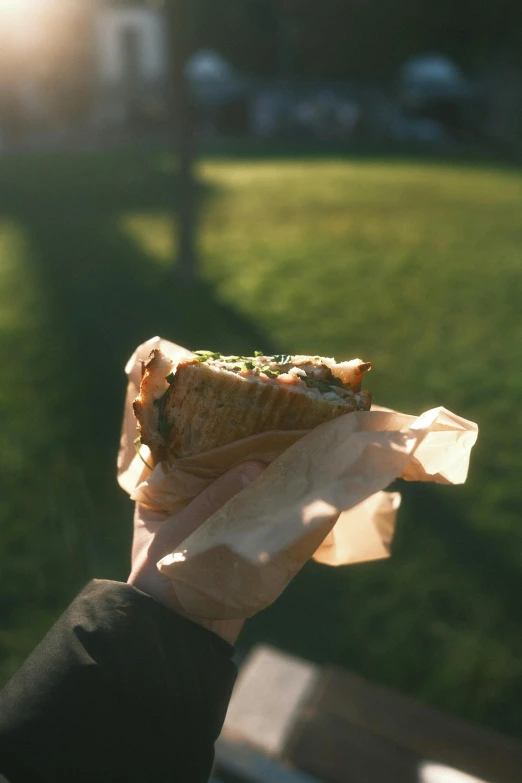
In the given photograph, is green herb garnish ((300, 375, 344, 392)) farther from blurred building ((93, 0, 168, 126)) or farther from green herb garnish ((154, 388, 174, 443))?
blurred building ((93, 0, 168, 126))

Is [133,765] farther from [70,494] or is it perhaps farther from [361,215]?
[361,215]

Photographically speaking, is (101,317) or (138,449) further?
(101,317)

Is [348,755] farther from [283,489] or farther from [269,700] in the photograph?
[283,489]

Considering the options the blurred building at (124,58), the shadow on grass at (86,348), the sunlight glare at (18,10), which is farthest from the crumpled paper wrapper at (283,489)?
the sunlight glare at (18,10)

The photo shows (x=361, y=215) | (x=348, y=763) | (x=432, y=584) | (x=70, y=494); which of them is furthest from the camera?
(x=361, y=215)

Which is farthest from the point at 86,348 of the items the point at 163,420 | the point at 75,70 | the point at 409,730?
the point at 75,70

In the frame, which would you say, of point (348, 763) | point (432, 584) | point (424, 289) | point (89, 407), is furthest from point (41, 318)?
point (348, 763)

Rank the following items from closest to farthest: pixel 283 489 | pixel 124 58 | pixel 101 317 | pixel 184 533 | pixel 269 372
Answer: pixel 283 489 < pixel 184 533 < pixel 269 372 < pixel 101 317 < pixel 124 58

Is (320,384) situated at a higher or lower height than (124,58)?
higher
